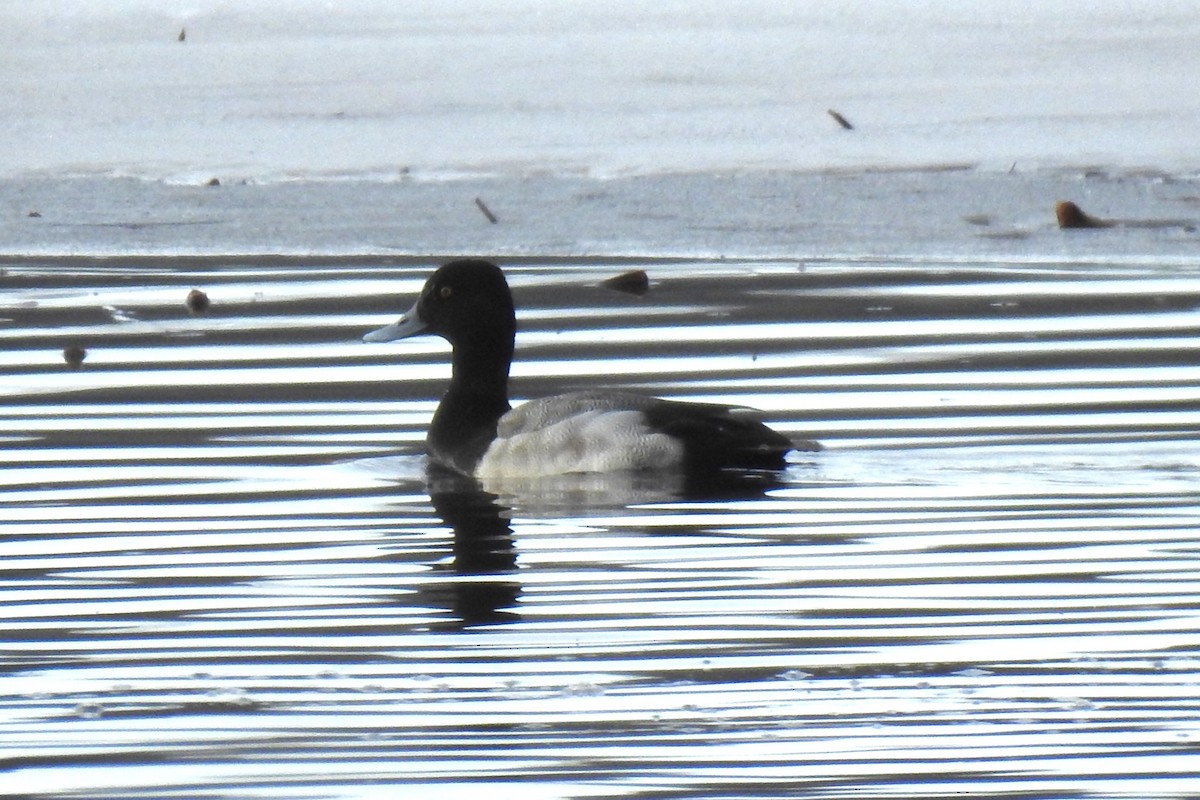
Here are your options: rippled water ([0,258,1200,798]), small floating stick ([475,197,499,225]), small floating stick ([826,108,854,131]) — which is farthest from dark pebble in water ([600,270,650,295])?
small floating stick ([826,108,854,131])

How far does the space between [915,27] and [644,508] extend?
1239 cm

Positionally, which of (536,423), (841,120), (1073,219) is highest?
(841,120)

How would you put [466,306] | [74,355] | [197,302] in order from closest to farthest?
[466,306]
[74,355]
[197,302]

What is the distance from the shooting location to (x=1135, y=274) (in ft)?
35.3

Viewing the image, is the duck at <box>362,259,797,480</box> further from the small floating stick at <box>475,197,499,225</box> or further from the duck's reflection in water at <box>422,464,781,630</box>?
the small floating stick at <box>475,197,499,225</box>

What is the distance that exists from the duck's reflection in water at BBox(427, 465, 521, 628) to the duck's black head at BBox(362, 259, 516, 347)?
873 mm

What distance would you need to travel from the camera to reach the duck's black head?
8328 mm

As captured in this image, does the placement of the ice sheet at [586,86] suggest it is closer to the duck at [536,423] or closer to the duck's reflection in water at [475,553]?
the duck at [536,423]

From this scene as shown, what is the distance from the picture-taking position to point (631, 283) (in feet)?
35.8

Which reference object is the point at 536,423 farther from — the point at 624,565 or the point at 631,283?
the point at 631,283

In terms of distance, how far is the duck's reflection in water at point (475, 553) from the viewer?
524cm

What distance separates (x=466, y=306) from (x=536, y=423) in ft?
3.09

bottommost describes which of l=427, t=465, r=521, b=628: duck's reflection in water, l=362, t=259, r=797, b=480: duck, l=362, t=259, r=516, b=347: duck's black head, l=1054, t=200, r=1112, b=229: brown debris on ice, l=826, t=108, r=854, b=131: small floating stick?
l=427, t=465, r=521, b=628: duck's reflection in water

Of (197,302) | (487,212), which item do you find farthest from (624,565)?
(487,212)
